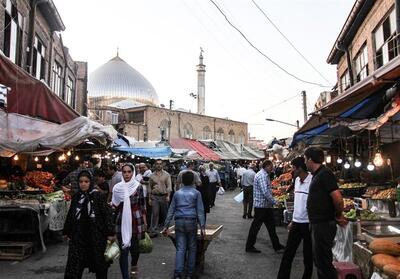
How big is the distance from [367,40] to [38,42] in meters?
12.9

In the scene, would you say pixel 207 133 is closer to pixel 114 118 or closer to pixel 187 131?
pixel 187 131

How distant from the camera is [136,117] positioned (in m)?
45.5

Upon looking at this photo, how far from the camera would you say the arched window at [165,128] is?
4575 centimetres

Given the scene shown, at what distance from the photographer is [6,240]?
30.4 feet

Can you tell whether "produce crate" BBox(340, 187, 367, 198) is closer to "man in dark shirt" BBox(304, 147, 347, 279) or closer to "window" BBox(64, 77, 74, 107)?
"man in dark shirt" BBox(304, 147, 347, 279)

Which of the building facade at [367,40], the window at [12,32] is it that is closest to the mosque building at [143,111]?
the window at [12,32]

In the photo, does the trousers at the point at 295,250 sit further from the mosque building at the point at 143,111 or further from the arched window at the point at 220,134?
the arched window at the point at 220,134

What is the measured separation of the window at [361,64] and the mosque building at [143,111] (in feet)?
87.9

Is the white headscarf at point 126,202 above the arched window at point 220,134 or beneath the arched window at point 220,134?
beneath

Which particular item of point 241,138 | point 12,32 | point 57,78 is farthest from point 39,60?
point 241,138

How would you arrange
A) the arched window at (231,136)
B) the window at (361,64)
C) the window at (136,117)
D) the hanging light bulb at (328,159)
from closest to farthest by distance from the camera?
the window at (361,64), the hanging light bulb at (328,159), the window at (136,117), the arched window at (231,136)

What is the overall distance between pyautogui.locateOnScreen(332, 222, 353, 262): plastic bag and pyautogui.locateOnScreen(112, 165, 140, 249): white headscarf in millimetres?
3315

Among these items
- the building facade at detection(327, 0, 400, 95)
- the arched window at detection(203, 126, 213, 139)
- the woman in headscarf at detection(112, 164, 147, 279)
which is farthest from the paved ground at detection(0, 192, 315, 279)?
the arched window at detection(203, 126, 213, 139)

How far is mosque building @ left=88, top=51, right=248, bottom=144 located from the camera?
44312 millimetres
